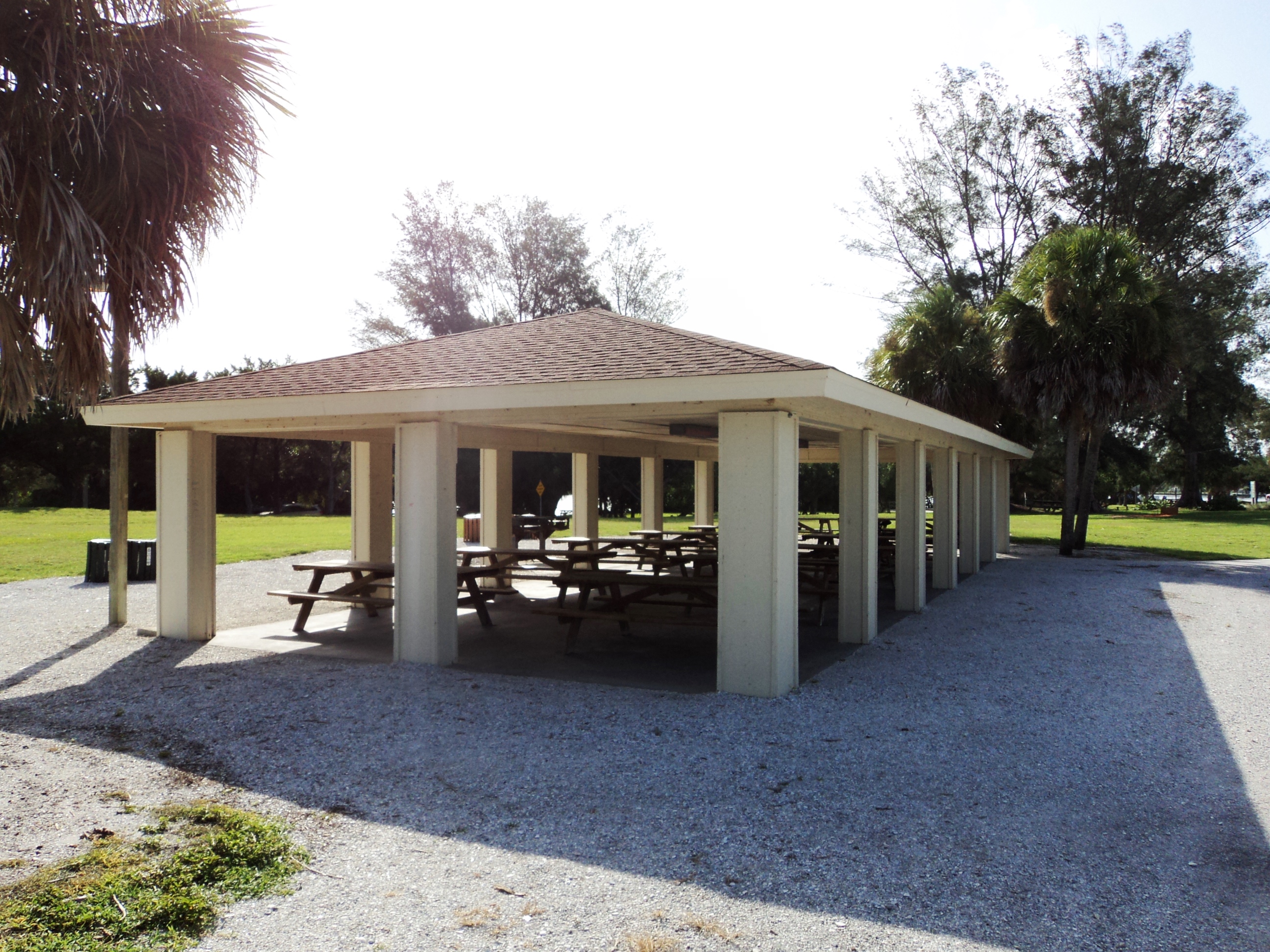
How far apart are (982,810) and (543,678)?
13.2 ft

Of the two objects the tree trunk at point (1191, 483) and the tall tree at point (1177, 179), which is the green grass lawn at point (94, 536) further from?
the tree trunk at point (1191, 483)

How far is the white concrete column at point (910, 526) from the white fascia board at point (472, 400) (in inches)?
214

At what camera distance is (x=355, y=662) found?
846 cm

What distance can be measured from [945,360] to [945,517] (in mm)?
10869

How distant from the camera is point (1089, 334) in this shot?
20.8 metres

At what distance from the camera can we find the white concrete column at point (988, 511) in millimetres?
19625

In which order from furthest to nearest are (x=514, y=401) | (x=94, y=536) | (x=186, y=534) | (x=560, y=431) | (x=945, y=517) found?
(x=94, y=536) < (x=945, y=517) < (x=560, y=431) < (x=186, y=534) < (x=514, y=401)

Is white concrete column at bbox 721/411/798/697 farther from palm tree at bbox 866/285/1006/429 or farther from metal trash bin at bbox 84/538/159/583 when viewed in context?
palm tree at bbox 866/285/1006/429

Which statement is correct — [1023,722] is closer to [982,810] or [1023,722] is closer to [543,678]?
[982,810]

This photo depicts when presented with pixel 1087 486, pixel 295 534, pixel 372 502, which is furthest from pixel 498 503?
pixel 1087 486

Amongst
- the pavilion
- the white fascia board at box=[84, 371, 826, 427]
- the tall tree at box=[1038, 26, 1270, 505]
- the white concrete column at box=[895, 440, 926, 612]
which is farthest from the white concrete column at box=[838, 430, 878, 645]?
the tall tree at box=[1038, 26, 1270, 505]

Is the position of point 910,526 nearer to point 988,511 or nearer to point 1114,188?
point 988,511

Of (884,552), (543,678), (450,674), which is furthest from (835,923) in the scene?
(884,552)

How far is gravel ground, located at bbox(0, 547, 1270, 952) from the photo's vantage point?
3.49 meters
